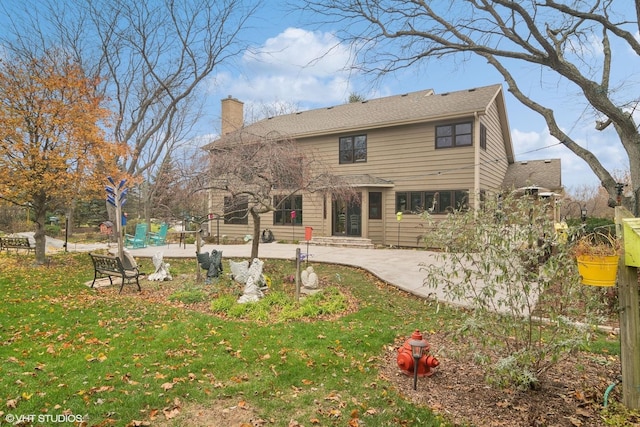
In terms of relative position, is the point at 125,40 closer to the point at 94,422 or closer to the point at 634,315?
the point at 94,422

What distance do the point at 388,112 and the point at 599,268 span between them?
49.4ft

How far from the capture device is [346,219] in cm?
1717

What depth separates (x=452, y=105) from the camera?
1530 cm

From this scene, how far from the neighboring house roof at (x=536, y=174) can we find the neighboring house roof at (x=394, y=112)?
849 millimetres

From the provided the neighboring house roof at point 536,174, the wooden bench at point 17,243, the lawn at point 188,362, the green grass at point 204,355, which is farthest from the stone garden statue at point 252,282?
the neighboring house roof at point 536,174

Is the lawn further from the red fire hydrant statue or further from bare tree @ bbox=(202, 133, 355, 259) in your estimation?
bare tree @ bbox=(202, 133, 355, 259)

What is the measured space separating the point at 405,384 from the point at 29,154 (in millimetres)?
12249

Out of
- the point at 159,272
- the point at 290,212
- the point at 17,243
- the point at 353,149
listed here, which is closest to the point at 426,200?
the point at 353,149

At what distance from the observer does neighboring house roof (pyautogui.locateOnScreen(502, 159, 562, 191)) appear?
1738 centimetres

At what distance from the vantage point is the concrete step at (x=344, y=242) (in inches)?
627

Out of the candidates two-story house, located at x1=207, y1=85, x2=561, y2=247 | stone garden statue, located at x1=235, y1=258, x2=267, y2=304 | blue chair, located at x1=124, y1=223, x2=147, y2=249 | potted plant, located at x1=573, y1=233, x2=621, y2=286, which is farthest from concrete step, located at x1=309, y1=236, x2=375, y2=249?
potted plant, located at x1=573, y1=233, x2=621, y2=286

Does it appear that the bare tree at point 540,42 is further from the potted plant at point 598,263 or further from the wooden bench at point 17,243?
the wooden bench at point 17,243

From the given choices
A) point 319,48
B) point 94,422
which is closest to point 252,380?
point 94,422

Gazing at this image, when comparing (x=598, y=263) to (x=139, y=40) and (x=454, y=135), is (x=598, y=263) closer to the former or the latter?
(x=454, y=135)
